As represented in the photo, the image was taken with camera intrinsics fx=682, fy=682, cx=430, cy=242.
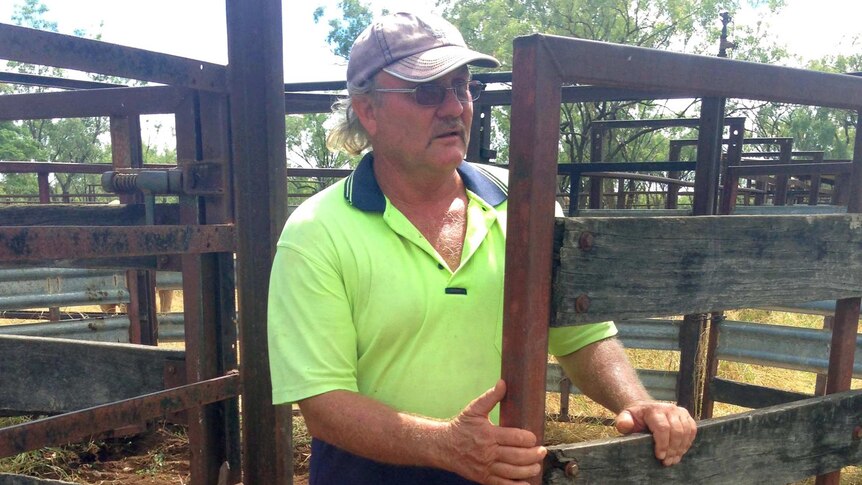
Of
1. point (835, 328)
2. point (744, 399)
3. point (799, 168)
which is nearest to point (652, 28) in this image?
point (799, 168)

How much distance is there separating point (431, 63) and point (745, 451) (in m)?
1.17

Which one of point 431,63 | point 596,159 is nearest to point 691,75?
point 431,63

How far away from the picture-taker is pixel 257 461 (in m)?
2.37

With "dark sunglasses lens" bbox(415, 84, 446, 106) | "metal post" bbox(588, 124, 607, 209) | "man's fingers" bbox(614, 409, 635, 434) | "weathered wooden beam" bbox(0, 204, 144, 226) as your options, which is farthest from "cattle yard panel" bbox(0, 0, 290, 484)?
"metal post" bbox(588, 124, 607, 209)

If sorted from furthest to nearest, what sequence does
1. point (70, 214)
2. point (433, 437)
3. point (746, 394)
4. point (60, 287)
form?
point (60, 287) → point (746, 394) → point (70, 214) → point (433, 437)

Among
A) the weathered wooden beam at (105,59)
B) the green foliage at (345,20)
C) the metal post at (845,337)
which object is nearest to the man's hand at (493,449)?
the metal post at (845,337)

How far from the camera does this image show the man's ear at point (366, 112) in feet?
5.95

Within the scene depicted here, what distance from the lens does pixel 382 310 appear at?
5.23 feet

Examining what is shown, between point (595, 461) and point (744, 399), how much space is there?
2717 mm

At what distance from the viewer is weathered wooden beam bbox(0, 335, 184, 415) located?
251 cm

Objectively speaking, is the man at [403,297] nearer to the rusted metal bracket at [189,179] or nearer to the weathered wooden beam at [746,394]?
the rusted metal bracket at [189,179]

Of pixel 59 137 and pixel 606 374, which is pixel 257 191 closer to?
pixel 606 374

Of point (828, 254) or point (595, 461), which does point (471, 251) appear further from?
point (828, 254)

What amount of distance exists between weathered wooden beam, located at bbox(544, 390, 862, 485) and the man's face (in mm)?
758
